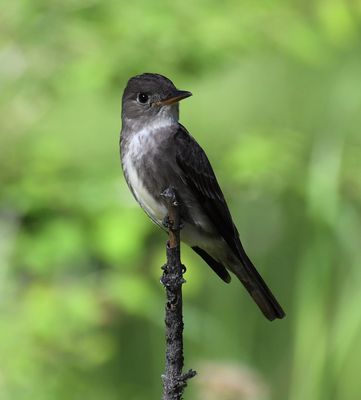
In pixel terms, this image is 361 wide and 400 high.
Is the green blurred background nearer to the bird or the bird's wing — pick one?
the bird

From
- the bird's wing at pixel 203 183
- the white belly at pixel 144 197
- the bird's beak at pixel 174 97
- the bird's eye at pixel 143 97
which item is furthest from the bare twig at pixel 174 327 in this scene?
the bird's eye at pixel 143 97

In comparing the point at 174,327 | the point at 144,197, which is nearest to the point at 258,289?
the point at 144,197

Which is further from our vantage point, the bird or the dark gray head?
the dark gray head

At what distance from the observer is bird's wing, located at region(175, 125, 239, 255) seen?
3527mm

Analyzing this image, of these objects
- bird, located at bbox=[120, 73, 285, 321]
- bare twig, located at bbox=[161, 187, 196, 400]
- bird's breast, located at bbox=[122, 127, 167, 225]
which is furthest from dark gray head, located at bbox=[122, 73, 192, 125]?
bare twig, located at bbox=[161, 187, 196, 400]

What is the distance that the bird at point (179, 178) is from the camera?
3469 mm

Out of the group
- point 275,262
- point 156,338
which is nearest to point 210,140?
point 275,262

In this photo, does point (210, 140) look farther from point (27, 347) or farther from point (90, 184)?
point (27, 347)

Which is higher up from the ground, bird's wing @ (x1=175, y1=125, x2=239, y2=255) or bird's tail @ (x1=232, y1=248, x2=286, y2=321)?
bird's wing @ (x1=175, y1=125, x2=239, y2=255)

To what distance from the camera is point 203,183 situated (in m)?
3.58

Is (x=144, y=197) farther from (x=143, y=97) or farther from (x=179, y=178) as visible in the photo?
(x=143, y=97)

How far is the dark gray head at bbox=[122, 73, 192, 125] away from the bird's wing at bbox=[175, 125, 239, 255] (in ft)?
0.32

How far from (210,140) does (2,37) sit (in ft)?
4.81

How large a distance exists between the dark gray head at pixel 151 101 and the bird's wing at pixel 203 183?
10 cm
